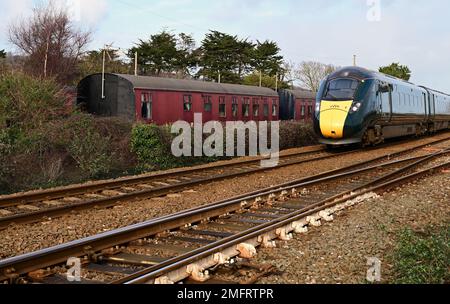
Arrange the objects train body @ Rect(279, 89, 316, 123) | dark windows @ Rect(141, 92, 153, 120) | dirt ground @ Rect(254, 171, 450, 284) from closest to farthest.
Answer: dirt ground @ Rect(254, 171, 450, 284)
dark windows @ Rect(141, 92, 153, 120)
train body @ Rect(279, 89, 316, 123)

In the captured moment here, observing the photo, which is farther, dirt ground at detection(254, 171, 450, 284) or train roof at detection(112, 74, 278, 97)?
train roof at detection(112, 74, 278, 97)

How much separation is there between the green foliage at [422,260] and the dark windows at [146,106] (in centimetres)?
1560

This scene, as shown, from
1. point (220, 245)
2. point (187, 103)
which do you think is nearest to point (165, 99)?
point (187, 103)

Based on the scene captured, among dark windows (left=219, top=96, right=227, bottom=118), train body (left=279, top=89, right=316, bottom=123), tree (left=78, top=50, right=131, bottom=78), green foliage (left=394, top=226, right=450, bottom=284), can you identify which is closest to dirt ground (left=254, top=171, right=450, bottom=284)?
green foliage (left=394, top=226, right=450, bottom=284)

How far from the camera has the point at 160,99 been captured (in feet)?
71.3

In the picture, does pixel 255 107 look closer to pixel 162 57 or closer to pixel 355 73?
pixel 355 73

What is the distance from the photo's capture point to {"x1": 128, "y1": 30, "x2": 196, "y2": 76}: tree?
54.6 metres

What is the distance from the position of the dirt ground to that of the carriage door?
1032cm

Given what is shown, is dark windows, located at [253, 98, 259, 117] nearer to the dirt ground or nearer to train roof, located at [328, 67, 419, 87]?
train roof, located at [328, 67, 419, 87]

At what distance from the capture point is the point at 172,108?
22109mm

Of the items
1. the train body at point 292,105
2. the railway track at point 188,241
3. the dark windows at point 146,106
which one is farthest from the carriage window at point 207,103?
the railway track at point 188,241

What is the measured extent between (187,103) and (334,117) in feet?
22.5

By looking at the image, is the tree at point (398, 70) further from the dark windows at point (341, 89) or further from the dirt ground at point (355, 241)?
the dirt ground at point (355, 241)

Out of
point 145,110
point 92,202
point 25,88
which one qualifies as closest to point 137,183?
point 92,202
